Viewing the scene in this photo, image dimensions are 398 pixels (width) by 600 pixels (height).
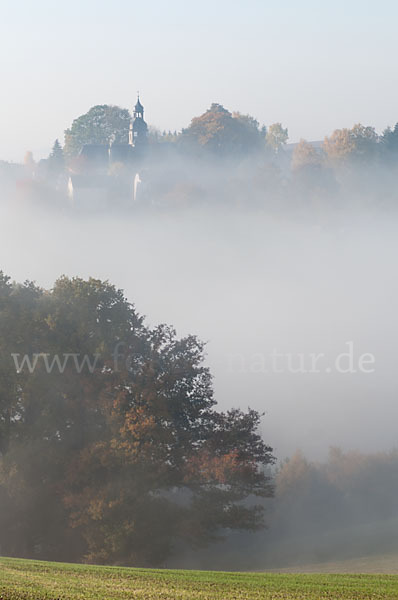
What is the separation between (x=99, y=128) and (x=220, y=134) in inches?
1138

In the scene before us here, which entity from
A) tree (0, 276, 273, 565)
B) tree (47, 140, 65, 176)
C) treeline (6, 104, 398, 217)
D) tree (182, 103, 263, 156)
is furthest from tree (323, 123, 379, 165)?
tree (0, 276, 273, 565)

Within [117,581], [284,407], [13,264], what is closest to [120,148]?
[13,264]

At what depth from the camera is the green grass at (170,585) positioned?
13758mm

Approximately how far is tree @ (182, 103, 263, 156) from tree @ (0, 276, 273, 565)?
10179 centimetres

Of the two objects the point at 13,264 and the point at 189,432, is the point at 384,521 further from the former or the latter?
the point at 13,264

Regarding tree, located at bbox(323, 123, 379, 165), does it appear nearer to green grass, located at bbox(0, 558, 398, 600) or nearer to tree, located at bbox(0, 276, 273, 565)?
tree, located at bbox(0, 276, 273, 565)

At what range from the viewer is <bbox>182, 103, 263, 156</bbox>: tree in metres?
128

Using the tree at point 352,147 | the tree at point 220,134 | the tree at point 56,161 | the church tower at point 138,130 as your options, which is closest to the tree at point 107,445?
the tree at point 352,147

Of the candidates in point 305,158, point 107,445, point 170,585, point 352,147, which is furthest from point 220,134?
point 170,585

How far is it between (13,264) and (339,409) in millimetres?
79208

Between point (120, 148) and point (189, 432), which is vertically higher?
point (120, 148)

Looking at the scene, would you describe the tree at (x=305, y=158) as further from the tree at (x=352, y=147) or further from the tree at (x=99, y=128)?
the tree at (x=99, y=128)

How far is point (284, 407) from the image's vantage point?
55.1 meters

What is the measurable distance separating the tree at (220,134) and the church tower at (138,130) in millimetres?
7112
